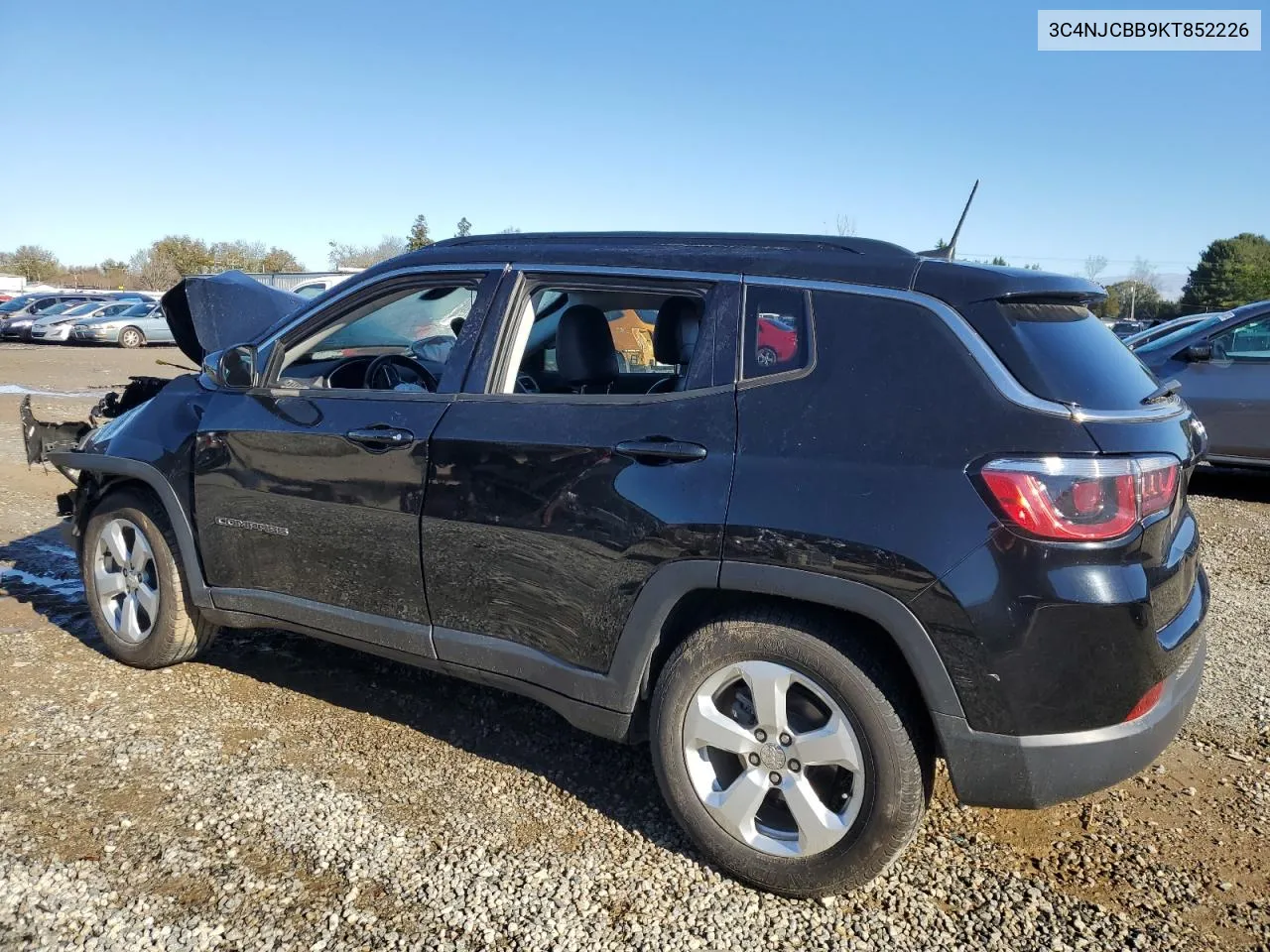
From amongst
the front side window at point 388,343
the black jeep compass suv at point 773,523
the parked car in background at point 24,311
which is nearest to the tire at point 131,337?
the parked car in background at point 24,311

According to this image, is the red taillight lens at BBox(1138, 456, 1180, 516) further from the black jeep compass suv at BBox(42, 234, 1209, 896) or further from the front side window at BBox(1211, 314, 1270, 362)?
the front side window at BBox(1211, 314, 1270, 362)

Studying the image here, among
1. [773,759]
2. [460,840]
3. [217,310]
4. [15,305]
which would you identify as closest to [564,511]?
[773,759]

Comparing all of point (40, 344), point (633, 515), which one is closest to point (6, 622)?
point (633, 515)

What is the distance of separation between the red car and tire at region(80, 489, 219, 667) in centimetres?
271

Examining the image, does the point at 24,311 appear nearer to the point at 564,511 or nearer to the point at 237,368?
the point at 237,368

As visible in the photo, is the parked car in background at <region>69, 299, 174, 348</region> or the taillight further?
the parked car in background at <region>69, 299, 174, 348</region>

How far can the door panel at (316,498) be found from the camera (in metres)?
3.35

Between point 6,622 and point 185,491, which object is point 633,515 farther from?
point 6,622

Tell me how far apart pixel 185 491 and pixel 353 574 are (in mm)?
978

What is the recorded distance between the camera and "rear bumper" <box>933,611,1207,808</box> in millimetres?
2455

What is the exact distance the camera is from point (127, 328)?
29.0 m

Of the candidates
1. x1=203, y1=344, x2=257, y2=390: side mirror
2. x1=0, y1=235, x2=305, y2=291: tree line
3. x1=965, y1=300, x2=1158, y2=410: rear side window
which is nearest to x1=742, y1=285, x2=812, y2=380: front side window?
x1=965, y1=300, x2=1158, y2=410: rear side window

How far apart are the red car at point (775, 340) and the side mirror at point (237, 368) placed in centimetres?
213

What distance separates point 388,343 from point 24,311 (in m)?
32.6
